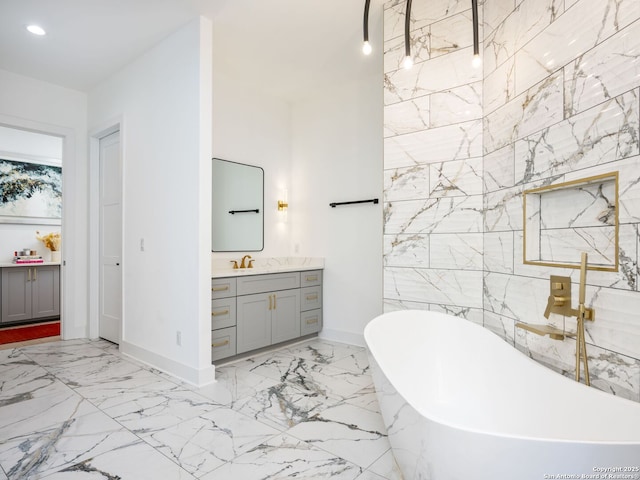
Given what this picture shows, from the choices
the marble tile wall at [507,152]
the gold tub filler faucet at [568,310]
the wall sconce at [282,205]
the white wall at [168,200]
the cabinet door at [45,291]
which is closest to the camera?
the marble tile wall at [507,152]

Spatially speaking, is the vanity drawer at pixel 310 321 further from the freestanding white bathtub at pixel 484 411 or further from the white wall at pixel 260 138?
the freestanding white bathtub at pixel 484 411

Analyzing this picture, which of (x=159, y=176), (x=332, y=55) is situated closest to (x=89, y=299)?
(x=159, y=176)

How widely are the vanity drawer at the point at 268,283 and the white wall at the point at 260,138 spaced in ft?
1.84

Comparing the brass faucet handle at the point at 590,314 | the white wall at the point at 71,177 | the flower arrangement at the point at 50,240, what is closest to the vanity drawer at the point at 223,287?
the white wall at the point at 71,177

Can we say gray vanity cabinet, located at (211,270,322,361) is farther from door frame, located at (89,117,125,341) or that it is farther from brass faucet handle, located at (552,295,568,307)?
brass faucet handle, located at (552,295,568,307)

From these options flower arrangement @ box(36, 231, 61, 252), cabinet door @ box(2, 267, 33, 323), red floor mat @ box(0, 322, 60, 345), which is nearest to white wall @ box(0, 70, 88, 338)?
red floor mat @ box(0, 322, 60, 345)

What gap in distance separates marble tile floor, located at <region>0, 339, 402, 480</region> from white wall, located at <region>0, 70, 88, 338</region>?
Answer: 818 mm

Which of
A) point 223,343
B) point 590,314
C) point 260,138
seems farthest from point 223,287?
point 590,314

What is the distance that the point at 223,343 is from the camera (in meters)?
3.20

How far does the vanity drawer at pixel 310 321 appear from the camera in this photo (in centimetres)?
398

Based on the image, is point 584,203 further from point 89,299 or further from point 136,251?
point 89,299

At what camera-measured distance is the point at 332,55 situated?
11.2 ft

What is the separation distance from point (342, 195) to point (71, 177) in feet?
9.67

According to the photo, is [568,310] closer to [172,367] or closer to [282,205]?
[172,367]
